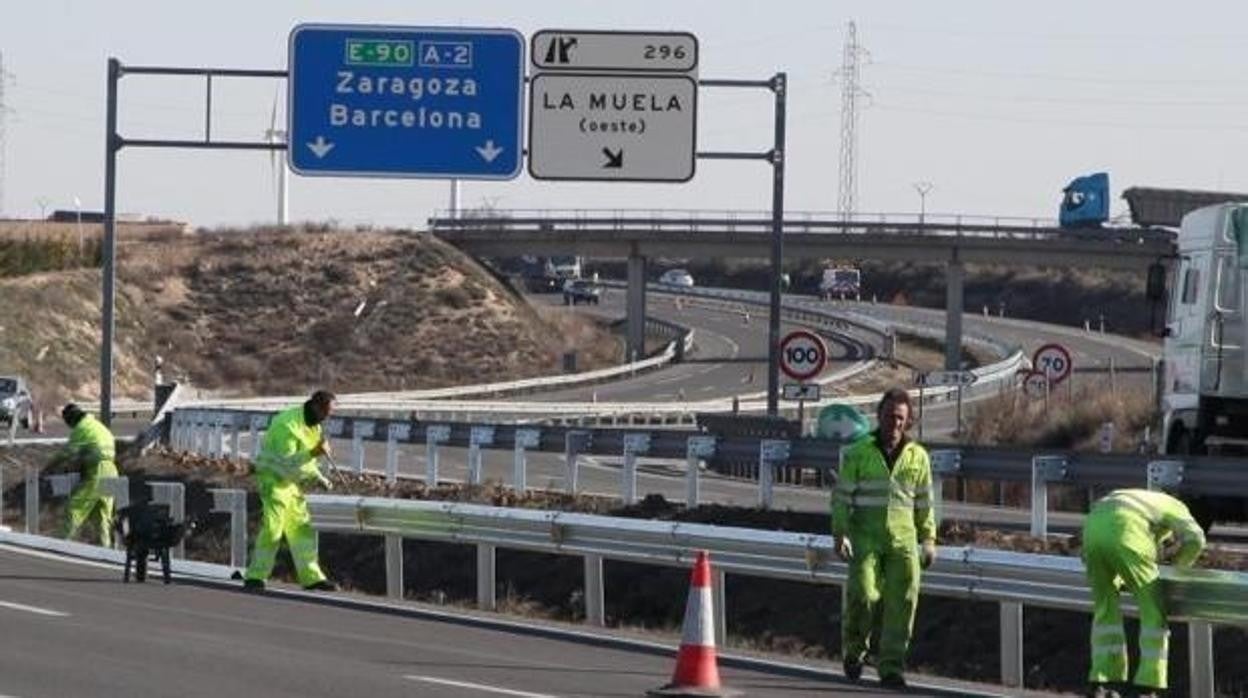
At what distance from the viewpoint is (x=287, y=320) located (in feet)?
296

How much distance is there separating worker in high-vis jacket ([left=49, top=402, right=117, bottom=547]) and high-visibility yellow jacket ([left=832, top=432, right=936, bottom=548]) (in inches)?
504

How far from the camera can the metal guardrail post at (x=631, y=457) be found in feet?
106

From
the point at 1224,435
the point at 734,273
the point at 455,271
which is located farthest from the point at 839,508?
the point at 734,273

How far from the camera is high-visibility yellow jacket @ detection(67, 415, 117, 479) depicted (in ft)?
91.9

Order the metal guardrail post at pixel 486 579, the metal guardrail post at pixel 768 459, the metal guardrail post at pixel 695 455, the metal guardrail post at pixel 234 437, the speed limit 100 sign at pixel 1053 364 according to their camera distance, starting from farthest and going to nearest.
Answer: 1. the speed limit 100 sign at pixel 1053 364
2. the metal guardrail post at pixel 234 437
3. the metal guardrail post at pixel 695 455
4. the metal guardrail post at pixel 768 459
5. the metal guardrail post at pixel 486 579

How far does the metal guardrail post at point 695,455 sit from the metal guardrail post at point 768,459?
27.8 inches

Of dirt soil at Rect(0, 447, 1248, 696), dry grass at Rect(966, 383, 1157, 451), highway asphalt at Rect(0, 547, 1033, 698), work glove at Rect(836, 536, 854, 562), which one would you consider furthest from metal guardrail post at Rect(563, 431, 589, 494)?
work glove at Rect(836, 536, 854, 562)

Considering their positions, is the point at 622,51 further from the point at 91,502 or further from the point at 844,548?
the point at 844,548

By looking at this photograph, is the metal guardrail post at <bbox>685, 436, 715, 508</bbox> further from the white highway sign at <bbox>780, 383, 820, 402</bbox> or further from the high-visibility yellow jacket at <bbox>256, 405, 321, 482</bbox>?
the high-visibility yellow jacket at <bbox>256, 405, 321, 482</bbox>

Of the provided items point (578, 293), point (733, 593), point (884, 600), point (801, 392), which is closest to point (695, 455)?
point (733, 593)

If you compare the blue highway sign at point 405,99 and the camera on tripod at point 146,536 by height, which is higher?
the blue highway sign at point 405,99

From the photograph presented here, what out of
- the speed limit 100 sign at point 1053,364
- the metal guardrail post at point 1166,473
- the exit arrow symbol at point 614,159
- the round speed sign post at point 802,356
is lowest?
the metal guardrail post at point 1166,473

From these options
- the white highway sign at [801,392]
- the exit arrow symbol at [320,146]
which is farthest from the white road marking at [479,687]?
the white highway sign at [801,392]

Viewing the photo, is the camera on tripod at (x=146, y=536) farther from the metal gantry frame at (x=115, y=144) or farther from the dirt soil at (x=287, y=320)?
the dirt soil at (x=287, y=320)
